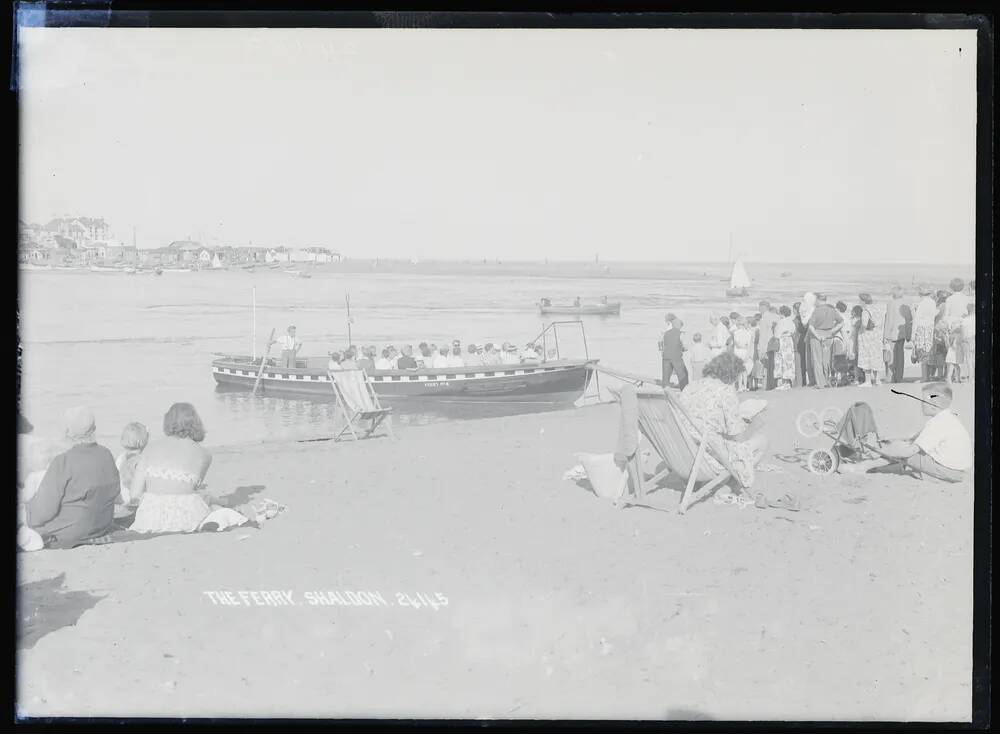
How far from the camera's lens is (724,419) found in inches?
244

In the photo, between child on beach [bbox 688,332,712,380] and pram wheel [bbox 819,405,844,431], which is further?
pram wheel [bbox 819,405,844,431]

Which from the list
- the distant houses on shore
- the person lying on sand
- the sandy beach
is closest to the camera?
the sandy beach

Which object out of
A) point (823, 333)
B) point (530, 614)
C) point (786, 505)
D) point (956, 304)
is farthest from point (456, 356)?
point (956, 304)

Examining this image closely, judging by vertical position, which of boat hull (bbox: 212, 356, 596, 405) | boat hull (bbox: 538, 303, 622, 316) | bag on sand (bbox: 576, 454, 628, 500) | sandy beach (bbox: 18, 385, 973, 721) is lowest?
sandy beach (bbox: 18, 385, 973, 721)

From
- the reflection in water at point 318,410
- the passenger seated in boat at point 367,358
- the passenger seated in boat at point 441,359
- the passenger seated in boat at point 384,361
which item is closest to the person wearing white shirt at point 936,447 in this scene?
the reflection in water at point 318,410

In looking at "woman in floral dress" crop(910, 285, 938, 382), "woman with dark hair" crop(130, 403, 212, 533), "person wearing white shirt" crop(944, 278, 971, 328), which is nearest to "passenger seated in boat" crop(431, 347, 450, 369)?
"woman with dark hair" crop(130, 403, 212, 533)

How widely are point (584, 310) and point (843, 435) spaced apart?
80.6 inches

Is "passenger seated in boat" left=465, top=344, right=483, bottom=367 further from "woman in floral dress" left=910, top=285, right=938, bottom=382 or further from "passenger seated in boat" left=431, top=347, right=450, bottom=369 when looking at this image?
"woman in floral dress" left=910, top=285, right=938, bottom=382

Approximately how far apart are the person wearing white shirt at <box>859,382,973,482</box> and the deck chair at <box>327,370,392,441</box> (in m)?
3.62

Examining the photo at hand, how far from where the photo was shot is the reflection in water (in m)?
6.70

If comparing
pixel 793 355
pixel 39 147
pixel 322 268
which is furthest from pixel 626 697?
pixel 39 147

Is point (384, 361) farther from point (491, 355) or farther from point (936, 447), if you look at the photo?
point (936, 447)

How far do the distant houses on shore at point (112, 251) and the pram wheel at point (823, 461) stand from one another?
12.0 ft

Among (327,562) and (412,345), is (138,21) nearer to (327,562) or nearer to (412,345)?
(412,345)
